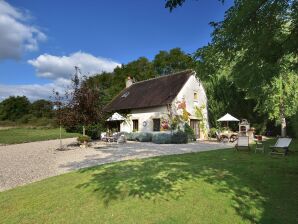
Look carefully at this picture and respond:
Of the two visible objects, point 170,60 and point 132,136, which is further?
point 170,60

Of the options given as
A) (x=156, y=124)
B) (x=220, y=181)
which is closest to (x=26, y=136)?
(x=156, y=124)

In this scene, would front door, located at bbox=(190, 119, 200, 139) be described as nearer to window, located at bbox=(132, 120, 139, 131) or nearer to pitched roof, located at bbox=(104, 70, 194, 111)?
pitched roof, located at bbox=(104, 70, 194, 111)

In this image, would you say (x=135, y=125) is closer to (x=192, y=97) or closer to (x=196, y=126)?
(x=196, y=126)

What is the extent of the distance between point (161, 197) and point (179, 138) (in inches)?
573

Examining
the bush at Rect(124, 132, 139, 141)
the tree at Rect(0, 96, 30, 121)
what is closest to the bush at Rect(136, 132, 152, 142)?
the bush at Rect(124, 132, 139, 141)

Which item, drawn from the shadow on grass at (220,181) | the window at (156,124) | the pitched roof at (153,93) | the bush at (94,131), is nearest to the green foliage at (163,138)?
the pitched roof at (153,93)

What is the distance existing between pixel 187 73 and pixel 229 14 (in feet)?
67.0

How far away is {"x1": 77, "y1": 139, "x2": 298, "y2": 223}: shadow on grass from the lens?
5.90 meters

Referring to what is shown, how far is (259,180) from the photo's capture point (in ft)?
25.2

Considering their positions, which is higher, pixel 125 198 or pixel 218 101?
pixel 218 101

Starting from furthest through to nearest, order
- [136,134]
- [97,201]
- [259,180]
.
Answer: [136,134] < [259,180] < [97,201]

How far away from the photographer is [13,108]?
239 ft

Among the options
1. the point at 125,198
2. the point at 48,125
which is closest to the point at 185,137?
the point at 125,198

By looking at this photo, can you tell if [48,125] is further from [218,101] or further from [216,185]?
[216,185]
